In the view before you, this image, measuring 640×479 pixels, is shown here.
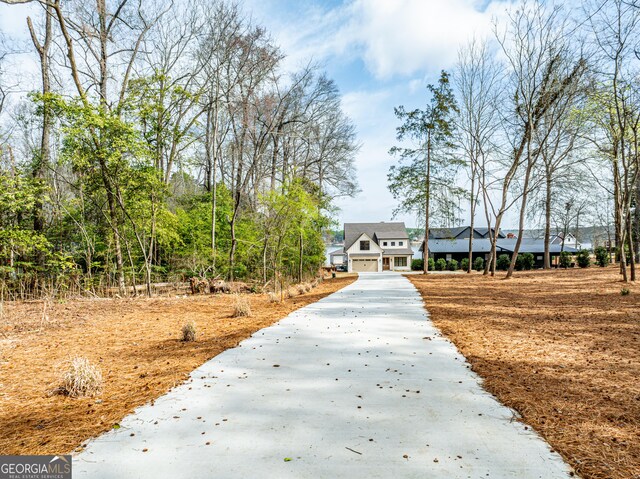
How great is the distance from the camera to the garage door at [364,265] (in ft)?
129

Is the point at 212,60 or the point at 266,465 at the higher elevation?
the point at 212,60

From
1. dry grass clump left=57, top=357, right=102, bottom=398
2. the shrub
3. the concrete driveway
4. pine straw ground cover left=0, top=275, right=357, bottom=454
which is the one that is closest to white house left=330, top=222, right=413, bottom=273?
the shrub

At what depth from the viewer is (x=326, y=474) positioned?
2.05m

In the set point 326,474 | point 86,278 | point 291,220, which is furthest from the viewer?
point 291,220

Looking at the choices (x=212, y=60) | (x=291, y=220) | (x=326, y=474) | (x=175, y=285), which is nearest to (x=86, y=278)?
(x=175, y=285)

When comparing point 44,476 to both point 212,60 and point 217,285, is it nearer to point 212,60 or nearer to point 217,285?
point 217,285

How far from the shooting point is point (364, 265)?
39.4 m

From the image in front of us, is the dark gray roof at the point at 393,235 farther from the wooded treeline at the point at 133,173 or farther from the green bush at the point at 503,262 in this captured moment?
the wooded treeline at the point at 133,173

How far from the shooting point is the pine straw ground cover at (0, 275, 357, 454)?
8.87 feet

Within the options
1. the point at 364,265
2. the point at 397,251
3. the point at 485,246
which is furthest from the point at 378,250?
the point at 485,246

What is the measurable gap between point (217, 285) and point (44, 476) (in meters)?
9.71

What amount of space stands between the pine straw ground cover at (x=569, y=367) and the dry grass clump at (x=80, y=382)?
12.5 ft

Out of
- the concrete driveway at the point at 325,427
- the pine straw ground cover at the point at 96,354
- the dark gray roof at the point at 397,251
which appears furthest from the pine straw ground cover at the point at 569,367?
the dark gray roof at the point at 397,251

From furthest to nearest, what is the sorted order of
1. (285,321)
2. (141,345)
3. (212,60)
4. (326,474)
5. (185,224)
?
1. (185,224)
2. (212,60)
3. (285,321)
4. (141,345)
5. (326,474)
